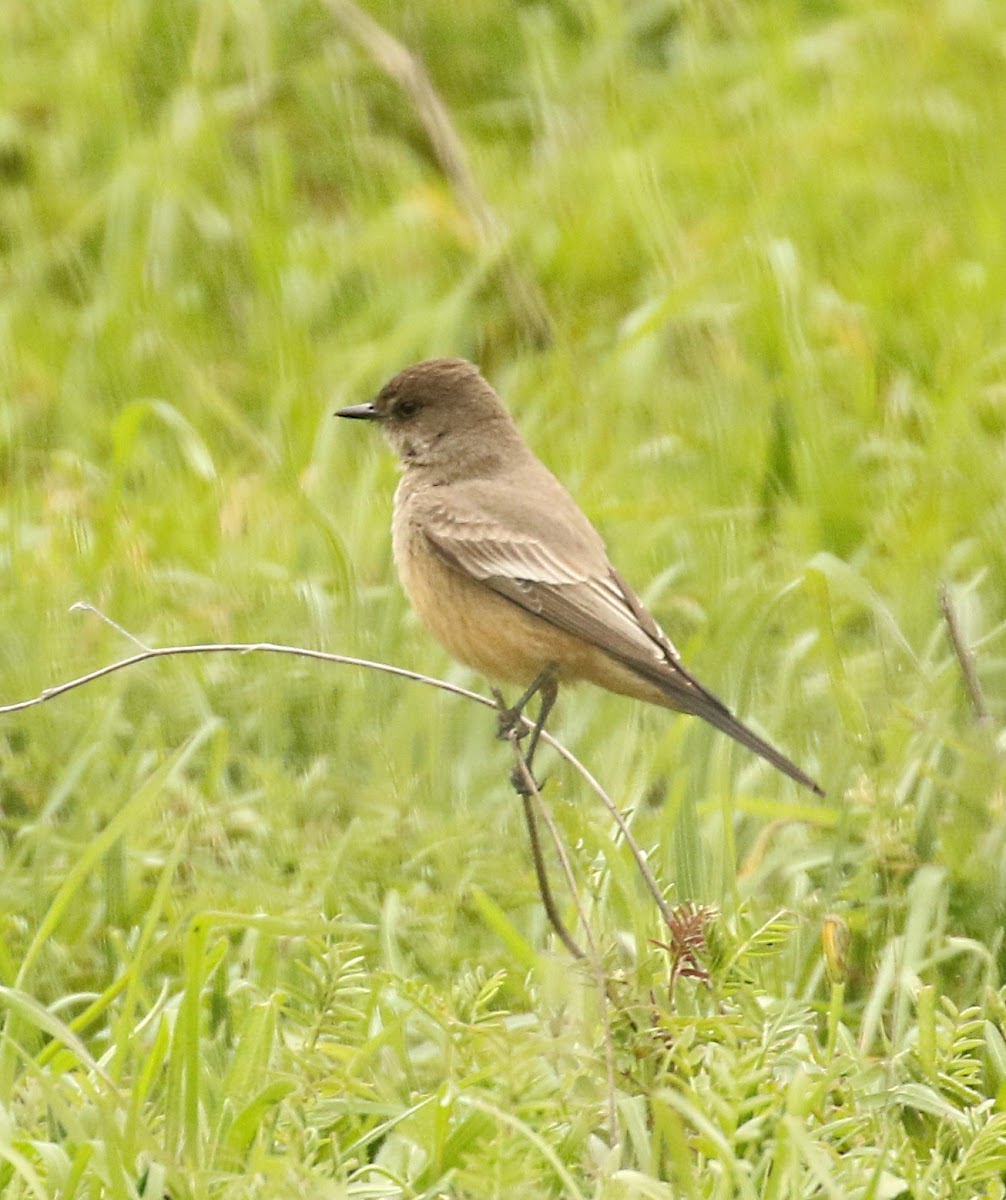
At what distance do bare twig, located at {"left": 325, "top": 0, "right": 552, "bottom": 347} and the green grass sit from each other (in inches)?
2.6

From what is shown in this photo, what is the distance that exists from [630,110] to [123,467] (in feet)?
10.5

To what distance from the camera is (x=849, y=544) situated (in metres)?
6.70

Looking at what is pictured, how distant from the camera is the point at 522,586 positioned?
5523 mm

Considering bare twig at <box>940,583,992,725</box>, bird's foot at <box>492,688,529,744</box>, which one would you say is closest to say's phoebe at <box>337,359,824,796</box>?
bird's foot at <box>492,688,529,744</box>

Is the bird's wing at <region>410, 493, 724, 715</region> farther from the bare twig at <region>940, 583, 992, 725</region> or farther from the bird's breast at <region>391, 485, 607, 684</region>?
the bare twig at <region>940, 583, 992, 725</region>

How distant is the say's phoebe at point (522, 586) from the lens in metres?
5.30

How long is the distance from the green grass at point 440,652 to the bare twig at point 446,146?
66 mm

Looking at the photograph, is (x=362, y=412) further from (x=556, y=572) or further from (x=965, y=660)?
(x=965, y=660)

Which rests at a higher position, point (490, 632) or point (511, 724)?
point (490, 632)

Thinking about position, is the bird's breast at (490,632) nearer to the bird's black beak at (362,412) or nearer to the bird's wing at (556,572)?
the bird's wing at (556,572)

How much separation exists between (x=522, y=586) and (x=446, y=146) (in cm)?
352

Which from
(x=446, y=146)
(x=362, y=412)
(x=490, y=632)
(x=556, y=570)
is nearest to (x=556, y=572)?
(x=556, y=570)

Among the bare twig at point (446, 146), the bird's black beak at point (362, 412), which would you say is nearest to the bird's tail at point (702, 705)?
the bird's black beak at point (362, 412)

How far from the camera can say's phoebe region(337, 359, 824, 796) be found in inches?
209
